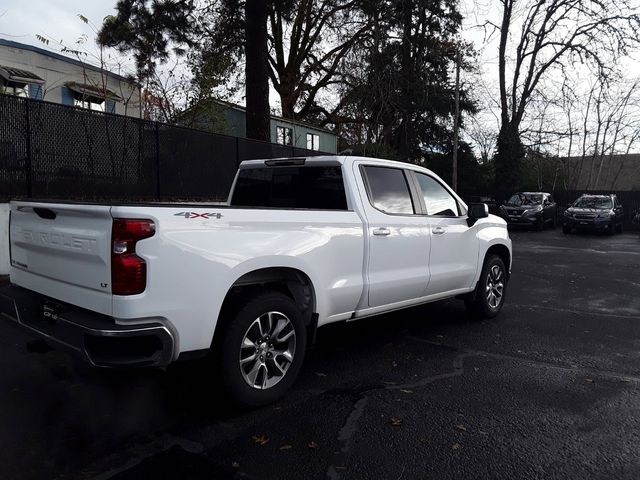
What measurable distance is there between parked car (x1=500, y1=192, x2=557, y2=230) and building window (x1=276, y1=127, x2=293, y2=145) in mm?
11100

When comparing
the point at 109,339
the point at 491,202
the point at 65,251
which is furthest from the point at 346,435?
the point at 491,202

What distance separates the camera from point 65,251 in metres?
3.25

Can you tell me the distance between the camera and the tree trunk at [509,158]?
31500mm

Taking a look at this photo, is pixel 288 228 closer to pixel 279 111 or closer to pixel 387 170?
pixel 387 170

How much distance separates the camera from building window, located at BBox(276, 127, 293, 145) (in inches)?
973

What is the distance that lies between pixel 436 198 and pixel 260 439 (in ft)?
11.1

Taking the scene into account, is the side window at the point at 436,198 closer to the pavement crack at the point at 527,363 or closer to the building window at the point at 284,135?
the pavement crack at the point at 527,363

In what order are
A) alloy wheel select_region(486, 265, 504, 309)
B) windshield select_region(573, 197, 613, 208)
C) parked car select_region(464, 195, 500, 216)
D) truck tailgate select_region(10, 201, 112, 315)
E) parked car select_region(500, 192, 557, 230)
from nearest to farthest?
truck tailgate select_region(10, 201, 112, 315) → alloy wheel select_region(486, 265, 504, 309) → parked car select_region(464, 195, 500, 216) → windshield select_region(573, 197, 613, 208) → parked car select_region(500, 192, 557, 230)

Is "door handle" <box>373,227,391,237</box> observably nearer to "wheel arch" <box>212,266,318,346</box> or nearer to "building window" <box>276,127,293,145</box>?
"wheel arch" <box>212,266,318,346</box>

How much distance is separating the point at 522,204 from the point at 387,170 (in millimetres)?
20276

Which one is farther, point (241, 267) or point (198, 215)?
point (241, 267)

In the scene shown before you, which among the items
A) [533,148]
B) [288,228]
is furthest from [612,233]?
[288,228]

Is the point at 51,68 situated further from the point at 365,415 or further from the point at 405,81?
the point at 365,415

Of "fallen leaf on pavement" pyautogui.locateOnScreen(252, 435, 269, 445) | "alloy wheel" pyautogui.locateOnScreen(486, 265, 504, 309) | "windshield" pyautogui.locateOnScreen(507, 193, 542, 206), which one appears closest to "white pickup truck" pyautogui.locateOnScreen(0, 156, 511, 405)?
"fallen leaf on pavement" pyautogui.locateOnScreen(252, 435, 269, 445)
